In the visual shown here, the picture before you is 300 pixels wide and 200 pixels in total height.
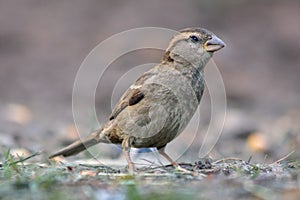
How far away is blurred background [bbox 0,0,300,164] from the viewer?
10359 mm

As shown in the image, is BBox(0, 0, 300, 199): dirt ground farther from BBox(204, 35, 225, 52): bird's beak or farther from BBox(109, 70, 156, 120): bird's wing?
BBox(204, 35, 225, 52): bird's beak

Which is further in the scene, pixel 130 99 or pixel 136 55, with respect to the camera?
→ pixel 136 55

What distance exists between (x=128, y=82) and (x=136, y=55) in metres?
2.02

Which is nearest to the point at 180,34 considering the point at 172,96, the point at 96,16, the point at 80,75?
the point at 172,96

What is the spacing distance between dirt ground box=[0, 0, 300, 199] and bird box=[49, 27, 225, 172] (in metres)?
0.24

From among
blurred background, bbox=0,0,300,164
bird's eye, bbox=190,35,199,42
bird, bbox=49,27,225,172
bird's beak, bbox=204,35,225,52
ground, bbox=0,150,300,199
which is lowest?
ground, bbox=0,150,300,199

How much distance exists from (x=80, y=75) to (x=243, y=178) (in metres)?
8.69

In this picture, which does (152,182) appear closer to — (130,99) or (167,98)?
(167,98)

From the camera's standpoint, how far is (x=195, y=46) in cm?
579

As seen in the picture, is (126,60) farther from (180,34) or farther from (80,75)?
(180,34)

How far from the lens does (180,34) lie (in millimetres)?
5910

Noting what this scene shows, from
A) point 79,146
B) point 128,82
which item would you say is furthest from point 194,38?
point 128,82

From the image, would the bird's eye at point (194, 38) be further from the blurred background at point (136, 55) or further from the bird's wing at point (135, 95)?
the blurred background at point (136, 55)

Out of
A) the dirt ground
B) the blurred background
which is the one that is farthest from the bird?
the blurred background
